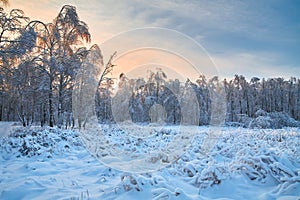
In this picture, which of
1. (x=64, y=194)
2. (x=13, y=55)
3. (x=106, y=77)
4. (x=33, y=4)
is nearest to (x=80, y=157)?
(x=64, y=194)

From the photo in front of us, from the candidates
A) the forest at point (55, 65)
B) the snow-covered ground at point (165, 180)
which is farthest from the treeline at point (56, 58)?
the snow-covered ground at point (165, 180)

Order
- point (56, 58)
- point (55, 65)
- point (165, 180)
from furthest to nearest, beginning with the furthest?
1. point (56, 58)
2. point (55, 65)
3. point (165, 180)

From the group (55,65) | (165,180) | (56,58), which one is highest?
(56,58)

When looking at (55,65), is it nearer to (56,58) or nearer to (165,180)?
(56,58)

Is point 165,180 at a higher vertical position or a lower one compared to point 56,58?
lower

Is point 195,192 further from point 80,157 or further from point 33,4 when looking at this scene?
point 33,4

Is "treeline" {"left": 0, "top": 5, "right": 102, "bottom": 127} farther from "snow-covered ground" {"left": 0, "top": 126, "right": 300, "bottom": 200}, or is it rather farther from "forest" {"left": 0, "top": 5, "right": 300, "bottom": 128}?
"snow-covered ground" {"left": 0, "top": 126, "right": 300, "bottom": 200}

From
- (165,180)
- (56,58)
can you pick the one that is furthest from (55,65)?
(165,180)

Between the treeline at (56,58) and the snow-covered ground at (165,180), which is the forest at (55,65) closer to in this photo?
the treeline at (56,58)

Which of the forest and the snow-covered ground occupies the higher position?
the forest

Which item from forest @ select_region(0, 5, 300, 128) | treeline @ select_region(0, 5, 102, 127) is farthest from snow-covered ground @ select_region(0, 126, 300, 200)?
treeline @ select_region(0, 5, 102, 127)

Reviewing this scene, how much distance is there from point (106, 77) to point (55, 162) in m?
11.7

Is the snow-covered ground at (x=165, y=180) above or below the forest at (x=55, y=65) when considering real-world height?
below

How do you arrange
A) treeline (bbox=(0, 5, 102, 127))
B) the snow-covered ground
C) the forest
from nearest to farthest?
1. the snow-covered ground
2. the forest
3. treeline (bbox=(0, 5, 102, 127))
